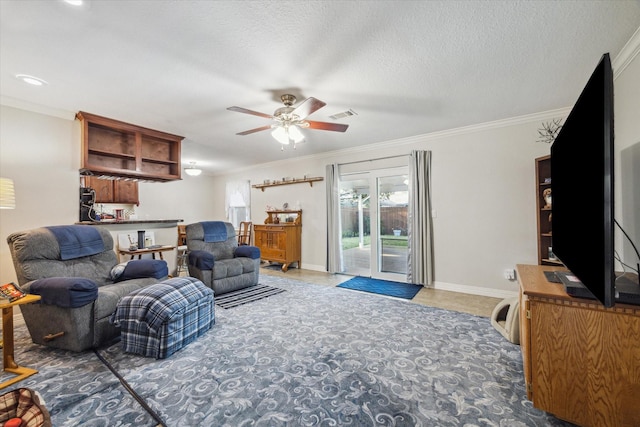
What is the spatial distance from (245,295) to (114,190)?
4309 millimetres

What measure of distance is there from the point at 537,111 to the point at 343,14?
2931 millimetres

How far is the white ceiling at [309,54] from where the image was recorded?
1587 millimetres

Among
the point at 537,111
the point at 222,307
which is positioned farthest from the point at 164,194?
the point at 537,111

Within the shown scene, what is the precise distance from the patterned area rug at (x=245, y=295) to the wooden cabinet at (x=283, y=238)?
4.22 ft

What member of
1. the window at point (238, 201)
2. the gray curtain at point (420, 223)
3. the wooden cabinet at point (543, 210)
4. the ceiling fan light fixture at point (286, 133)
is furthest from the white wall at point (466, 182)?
the window at point (238, 201)

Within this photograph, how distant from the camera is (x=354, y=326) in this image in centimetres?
262

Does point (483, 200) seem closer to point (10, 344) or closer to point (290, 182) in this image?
point (290, 182)

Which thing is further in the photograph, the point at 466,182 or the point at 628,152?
the point at 466,182

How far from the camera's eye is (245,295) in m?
3.59

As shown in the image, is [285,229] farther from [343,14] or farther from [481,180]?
[343,14]

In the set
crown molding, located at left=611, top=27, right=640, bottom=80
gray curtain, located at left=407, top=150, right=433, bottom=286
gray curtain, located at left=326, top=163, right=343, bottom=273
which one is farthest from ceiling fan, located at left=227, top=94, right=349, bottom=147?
crown molding, located at left=611, top=27, right=640, bottom=80

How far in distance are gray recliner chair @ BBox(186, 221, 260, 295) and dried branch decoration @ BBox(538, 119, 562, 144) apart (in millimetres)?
4239

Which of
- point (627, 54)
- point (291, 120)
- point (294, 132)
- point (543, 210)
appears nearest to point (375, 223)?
point (543, 210)

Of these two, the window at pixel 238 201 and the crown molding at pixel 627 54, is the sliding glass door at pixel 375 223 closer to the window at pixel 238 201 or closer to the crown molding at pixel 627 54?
the crown molding at pixel 627 54
